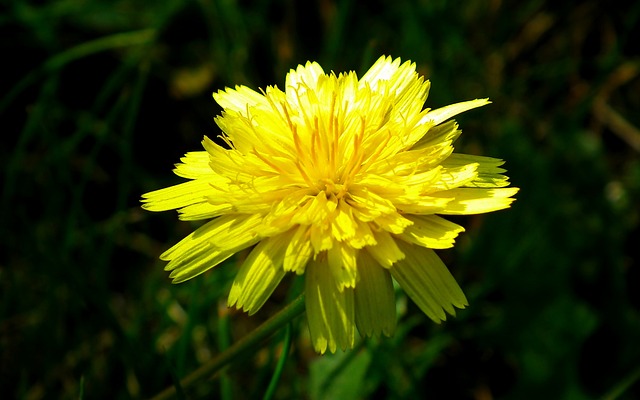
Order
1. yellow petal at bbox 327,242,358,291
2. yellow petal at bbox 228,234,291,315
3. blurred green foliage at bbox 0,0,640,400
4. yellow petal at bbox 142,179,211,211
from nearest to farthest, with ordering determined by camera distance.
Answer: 1. yellow petal at bbox 327,242,358,291
2. yellow petal at bbox 228,234,291,315
3. yellow petal at bbox 142,179,211,211
4. blurred green foliage at bbox 0,0,640,400

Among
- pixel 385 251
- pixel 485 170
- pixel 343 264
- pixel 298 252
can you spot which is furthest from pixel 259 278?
pixel 485 170

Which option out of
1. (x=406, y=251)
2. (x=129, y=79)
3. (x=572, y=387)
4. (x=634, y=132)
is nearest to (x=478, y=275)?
(x=572, y=387)

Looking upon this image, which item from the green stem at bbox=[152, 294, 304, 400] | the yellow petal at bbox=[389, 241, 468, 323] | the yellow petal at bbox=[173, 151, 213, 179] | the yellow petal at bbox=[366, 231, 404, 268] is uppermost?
the yellow petal at bbox=[173, 151, 213, 179]

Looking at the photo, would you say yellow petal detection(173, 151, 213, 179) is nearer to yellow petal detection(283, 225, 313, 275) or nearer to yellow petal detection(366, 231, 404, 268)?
yellow petal detection(283, 225, 313, 275)

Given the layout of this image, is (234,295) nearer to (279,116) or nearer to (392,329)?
(392,329)

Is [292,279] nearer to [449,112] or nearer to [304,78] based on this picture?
[304,78]

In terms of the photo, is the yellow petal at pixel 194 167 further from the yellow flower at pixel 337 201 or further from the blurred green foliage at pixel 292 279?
the blurred green foliage at pixel 292 279

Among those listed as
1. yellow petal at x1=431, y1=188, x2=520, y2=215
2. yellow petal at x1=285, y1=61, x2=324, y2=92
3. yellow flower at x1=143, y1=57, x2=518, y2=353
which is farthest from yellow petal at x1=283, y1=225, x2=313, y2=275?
yellow petal at x1=285, y1=61, x2=324, y2=92
